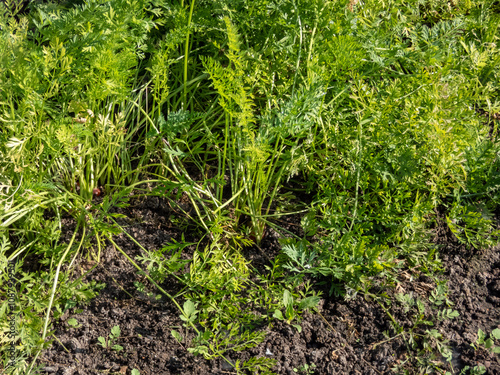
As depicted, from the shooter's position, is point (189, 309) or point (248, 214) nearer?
point (189, 309)

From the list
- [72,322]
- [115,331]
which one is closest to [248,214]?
[115,331]

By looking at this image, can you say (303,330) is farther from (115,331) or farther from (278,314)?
(115,331)

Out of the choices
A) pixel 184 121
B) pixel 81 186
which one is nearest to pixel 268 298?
pixel 184 121

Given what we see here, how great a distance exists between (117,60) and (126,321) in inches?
36.8

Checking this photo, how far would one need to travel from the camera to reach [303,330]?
1.80 metres

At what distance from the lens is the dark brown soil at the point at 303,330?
167cm

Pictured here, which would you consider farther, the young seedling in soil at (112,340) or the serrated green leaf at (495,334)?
the serrated green leaf at (495,334)

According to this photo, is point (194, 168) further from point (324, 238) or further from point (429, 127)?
point (429, 127)

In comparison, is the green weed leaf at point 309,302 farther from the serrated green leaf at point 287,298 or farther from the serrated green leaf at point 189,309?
the serrated green leaf at point 189,309

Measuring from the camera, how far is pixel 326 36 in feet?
6.52

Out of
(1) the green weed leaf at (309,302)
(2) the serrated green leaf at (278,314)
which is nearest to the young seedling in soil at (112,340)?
(2) the serrated green leaf at (278,314)

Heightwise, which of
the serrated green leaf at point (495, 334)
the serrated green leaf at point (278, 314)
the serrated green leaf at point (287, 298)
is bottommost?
the serrated green leaf at point (495, 334)

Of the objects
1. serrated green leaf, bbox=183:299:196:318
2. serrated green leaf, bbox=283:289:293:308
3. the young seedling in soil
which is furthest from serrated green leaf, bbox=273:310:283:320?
the young seedling in soil

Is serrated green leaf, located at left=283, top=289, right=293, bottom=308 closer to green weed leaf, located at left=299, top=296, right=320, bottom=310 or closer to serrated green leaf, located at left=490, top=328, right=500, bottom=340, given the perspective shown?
green weed leaf, located at left=299, top=296, right=320, bottom=310
